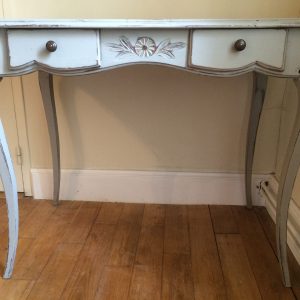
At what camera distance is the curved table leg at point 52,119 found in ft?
4.47

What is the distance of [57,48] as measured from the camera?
0.89m

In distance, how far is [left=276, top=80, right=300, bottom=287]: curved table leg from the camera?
0.94 m

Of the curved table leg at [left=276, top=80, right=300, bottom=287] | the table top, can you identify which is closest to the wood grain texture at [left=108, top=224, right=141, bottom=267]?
the curved table leg at [left=276, top=80, right=300, bottom=287]

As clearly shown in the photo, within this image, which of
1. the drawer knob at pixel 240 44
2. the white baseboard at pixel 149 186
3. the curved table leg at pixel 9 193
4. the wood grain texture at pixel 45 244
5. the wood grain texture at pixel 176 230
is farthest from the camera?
the white baseboard at pixel 149 186

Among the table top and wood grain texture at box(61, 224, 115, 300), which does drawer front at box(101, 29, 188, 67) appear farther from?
wood grain texture at box(61, 224, 115, 300)

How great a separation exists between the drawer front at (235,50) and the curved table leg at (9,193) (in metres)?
0.57

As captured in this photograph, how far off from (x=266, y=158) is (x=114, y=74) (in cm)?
75

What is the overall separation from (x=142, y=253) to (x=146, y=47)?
70 cm

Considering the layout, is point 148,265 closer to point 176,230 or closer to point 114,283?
point 114,283

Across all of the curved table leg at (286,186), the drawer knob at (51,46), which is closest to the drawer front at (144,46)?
the drawer knob at (51,46)

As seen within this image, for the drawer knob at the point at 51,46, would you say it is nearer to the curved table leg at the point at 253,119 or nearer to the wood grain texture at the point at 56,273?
the wood grain texture at the point at 56,273

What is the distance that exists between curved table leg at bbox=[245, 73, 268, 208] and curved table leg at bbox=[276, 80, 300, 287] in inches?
16.2

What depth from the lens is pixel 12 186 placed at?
100 centimetres

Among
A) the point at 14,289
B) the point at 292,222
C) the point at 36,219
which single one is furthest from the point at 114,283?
the point at 292,222
